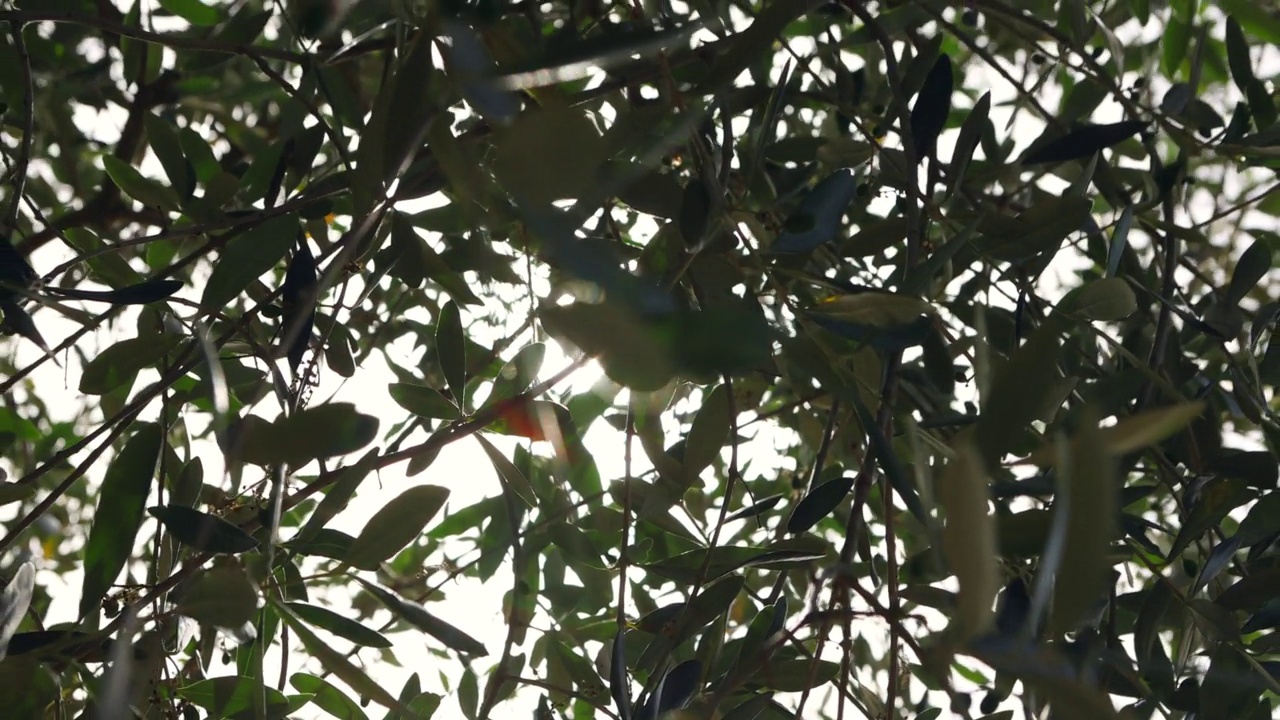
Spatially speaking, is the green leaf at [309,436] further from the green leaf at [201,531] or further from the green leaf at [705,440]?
the green leaf at [705,440]

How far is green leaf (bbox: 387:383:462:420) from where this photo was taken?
0.66 metres

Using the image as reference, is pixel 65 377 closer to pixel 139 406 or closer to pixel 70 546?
pixel 139 406

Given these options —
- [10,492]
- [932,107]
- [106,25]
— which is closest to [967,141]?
[932,107]

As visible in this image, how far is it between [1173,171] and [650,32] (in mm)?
560

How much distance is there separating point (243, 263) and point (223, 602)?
0.22 meters

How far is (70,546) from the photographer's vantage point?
1.57 m

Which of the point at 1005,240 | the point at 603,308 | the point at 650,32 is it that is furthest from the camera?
the point at 1005,240

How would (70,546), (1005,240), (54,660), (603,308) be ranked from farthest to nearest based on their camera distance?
1. (70,546)
2. (1005,240)
3. (54,660)
4. (603,308)

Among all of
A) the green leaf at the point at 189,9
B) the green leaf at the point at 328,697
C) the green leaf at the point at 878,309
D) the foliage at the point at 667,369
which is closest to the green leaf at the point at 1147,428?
the foliage at the point at 667,369

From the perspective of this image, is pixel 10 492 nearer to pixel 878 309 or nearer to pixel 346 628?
pixel 346 628

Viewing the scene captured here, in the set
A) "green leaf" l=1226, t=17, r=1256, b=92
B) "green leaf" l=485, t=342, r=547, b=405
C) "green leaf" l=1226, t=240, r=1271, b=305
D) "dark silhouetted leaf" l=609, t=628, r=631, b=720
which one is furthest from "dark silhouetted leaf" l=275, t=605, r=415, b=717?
"green leaf" l=1226, t=17, r=1256, b=92

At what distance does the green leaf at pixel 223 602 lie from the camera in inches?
17.2

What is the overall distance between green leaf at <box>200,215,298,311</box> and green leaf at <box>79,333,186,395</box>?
55mm

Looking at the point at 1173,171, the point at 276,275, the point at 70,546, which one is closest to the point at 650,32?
the point at 1173,171
